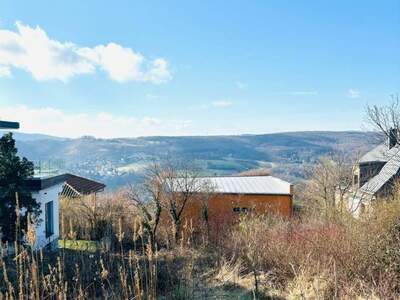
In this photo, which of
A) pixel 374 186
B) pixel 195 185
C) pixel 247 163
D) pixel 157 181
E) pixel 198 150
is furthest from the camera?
pixel 198 150

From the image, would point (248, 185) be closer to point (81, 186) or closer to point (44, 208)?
point (81, 186)

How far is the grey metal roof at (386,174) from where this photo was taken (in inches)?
904

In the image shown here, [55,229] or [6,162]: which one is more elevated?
[6,162]

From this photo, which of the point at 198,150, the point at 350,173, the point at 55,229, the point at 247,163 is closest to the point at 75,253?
the point at 55,229

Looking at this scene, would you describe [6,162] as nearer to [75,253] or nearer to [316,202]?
[75,253]

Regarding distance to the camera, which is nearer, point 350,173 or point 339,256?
point 339,256

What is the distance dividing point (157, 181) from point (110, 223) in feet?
10.2

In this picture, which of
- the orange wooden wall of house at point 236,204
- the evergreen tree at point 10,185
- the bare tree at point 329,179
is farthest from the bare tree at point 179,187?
the evergreen tree at point 10,185

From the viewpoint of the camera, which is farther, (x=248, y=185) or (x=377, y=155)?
(x=377, y=155)

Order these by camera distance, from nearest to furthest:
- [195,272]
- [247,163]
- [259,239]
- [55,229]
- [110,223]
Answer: [195,272] < [259,239] < [55,229] < [110,223] < [247,163]

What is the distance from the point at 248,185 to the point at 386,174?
339 inches

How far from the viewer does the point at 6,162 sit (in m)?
9.80

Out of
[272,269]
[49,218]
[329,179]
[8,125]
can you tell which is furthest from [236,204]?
[272,269]

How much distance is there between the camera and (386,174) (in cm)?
2388
